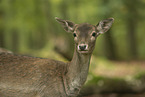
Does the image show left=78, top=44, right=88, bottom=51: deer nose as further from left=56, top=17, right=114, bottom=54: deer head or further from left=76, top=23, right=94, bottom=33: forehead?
left=76, top=23, right=94, bottom=33: forehead

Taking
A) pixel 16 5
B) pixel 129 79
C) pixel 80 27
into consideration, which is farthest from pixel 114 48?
pixel 80 27

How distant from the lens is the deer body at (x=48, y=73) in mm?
4535

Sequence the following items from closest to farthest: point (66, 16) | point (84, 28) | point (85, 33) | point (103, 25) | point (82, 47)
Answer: point (82, 47) < point (85, 33) < point (84, 28) < point (103, 25) < point (66, 16)

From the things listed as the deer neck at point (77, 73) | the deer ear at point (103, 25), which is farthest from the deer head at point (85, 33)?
the deer neck at point (77, 73)

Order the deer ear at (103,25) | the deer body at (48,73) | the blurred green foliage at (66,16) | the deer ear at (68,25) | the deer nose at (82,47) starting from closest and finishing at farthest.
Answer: the deer nose at (82,47) → the deer body at (48,73) → the deer ear at (103,25) → the deer ear at (68,25) → the blurred green foliage at (66,16)

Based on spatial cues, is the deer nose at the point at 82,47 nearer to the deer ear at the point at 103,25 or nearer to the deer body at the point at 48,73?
the deer body at the point at 48,73

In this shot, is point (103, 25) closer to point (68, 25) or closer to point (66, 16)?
point (68, 25)

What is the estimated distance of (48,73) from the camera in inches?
188

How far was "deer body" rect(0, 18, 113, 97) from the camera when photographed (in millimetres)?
4535

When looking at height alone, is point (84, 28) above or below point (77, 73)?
above

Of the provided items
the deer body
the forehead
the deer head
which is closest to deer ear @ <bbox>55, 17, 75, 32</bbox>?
the deer head

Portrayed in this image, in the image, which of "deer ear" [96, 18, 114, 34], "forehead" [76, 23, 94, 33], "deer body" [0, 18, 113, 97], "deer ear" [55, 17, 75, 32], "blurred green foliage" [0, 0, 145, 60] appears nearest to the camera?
"deer body" [0, 18, 113, 97]

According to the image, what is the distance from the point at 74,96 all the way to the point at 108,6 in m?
11.1

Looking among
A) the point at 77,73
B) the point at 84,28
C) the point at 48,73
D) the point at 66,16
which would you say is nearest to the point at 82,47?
the point at 84,28
